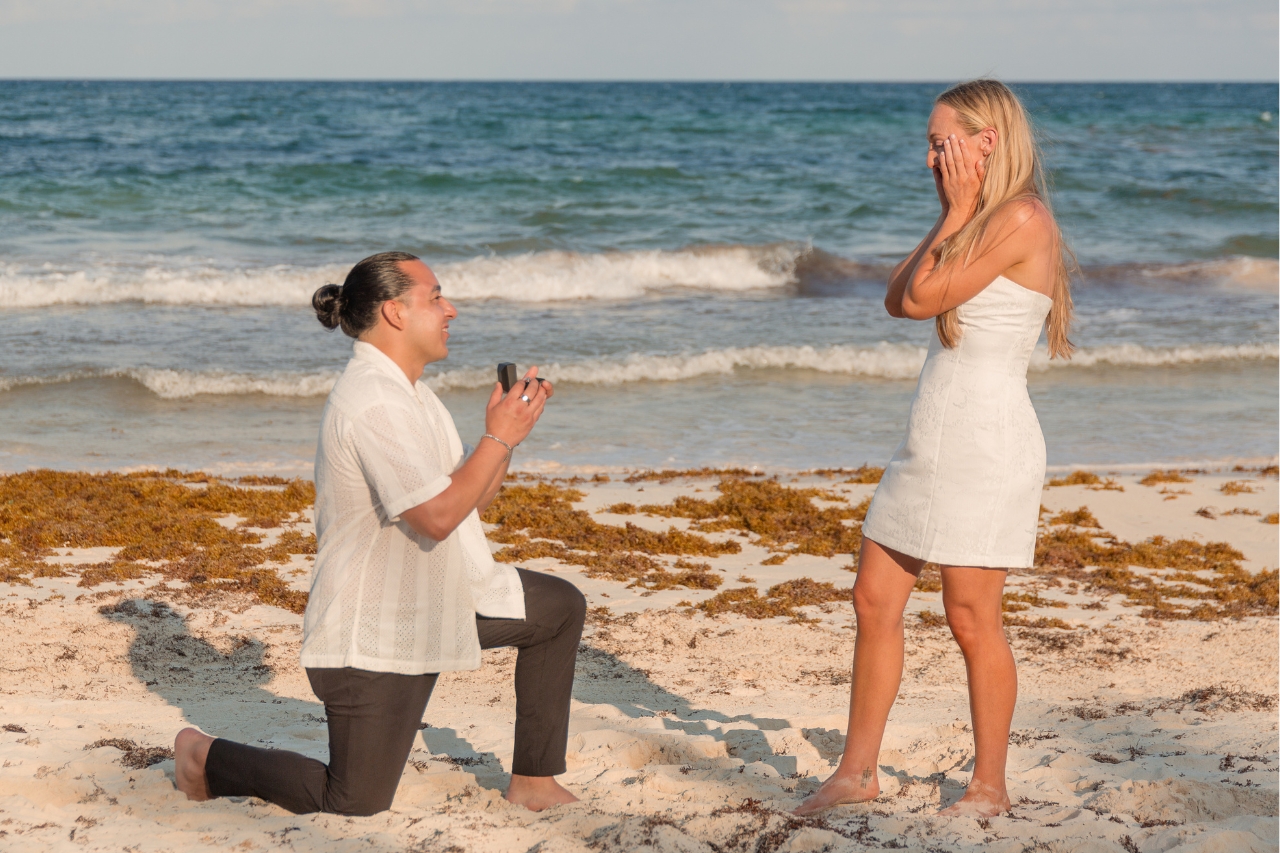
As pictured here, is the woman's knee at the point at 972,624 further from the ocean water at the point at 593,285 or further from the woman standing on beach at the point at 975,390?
the ocean water at the point at 593,285

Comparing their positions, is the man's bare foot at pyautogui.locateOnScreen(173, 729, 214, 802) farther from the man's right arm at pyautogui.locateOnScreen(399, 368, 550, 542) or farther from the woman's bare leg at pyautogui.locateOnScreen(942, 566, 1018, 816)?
the woman's bare leg at pyautogui.locateOnScreen(942, 566, 1018, 816)

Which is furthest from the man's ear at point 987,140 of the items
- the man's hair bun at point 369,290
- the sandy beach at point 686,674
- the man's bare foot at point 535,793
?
the man's bare foot at point 535,793

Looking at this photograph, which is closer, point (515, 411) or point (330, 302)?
point (515, 411)

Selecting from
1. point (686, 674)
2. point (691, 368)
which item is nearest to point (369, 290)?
point (686, 674)

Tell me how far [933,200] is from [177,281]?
15.6 meters

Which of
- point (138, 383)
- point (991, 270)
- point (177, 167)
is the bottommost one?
point (138, 383)

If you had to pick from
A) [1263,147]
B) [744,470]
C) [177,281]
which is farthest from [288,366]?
[1263,147]

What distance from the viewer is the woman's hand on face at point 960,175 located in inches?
115

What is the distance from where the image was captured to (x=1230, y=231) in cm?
2189

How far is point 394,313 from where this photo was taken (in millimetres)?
2896

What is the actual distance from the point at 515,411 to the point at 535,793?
3.85 ft

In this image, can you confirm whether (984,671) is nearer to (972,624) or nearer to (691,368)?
(972,624)

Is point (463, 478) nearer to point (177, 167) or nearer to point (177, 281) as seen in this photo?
point (177, 281)

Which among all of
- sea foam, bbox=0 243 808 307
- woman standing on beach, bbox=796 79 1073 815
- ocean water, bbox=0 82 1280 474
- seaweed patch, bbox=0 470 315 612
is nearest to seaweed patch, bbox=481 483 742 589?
seaweed patch, bbox=0 470 315 612
